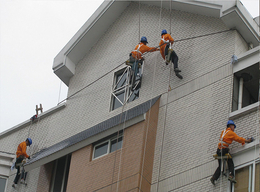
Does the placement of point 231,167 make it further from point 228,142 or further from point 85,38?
point 85,38

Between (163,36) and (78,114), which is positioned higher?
(163,36)

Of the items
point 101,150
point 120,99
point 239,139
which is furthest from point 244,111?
point 120,99

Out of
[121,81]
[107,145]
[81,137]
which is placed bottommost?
[107,145]

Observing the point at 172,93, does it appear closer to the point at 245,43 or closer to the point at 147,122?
the point at 147,122

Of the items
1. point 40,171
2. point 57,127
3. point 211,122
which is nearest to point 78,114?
point 57,127

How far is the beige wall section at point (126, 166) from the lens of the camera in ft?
52.3

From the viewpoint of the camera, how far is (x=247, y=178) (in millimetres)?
13883

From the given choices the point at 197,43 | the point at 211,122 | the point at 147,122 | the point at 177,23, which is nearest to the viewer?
the point at 211,122

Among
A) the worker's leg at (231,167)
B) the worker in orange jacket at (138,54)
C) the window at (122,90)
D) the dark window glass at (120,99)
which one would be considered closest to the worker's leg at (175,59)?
the worker in orange jacket at (138,54)

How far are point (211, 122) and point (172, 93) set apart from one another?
224 cm

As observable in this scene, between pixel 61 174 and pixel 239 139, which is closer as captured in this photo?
pixel 239 139

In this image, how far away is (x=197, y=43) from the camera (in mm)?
17922

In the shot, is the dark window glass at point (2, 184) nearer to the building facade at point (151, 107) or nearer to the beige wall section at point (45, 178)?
the building facade at point (151, 107)

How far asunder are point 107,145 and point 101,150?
29 cm
